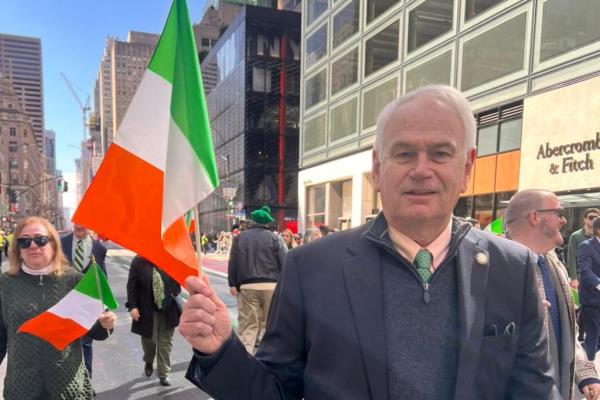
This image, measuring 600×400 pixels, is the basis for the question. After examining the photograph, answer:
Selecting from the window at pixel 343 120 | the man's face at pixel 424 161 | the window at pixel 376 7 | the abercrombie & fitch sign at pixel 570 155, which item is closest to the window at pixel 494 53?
the abercrombie & fitch sign at pixel 570 155

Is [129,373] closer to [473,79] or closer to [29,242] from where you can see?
[29,242]

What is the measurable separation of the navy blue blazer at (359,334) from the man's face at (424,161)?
134mm

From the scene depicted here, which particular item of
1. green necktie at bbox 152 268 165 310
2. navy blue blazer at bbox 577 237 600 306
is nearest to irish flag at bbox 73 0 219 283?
green necktie at bbox 152 268 165 310

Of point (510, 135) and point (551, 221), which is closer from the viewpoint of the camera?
point (551, 221)

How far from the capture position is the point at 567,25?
12.7 m

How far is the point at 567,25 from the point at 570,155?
398cm

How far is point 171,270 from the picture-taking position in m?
1.57

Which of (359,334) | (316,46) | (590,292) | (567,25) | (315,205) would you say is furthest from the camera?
(315,205)

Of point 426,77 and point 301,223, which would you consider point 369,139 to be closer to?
point 426,77

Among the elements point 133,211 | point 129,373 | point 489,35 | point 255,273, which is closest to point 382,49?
point 489,35

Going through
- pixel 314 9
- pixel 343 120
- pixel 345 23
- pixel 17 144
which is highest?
pixel 314 9

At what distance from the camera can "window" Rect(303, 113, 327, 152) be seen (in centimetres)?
2903

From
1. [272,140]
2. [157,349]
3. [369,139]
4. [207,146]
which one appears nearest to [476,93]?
[369,139]

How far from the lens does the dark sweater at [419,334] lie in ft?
4.31
